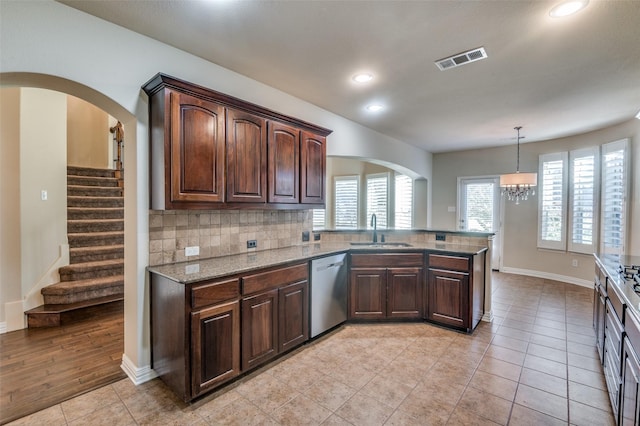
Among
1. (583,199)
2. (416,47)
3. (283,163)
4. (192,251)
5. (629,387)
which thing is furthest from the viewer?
(583,199)

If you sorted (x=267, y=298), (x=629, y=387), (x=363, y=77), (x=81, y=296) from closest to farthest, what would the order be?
(x=629, y=387) → (x=267, y=298) → (x=363, y=77) → (x=81, y=296)

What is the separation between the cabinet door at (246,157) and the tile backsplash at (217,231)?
0.40 meters

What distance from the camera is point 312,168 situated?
3404 mm

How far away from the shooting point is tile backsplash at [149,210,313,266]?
245 centimetres

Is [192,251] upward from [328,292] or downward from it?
upward

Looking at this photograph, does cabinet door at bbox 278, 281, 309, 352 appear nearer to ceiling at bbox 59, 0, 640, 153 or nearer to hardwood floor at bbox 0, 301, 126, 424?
hardwood floor at bbox 0, 301, 126, 424

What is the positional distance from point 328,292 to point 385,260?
0.80 metres

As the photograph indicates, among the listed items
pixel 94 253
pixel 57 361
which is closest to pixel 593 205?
pixel 57 361

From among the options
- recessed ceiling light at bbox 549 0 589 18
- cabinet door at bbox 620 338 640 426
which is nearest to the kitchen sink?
cabinet door at bbox 620 338 640 426

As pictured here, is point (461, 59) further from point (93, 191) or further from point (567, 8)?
point (93, 191)

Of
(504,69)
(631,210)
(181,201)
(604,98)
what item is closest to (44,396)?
(181,201)

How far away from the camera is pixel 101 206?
200 inches

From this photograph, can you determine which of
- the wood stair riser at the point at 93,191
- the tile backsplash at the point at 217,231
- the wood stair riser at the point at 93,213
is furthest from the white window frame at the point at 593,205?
the wood stair riser at the point at 93,191

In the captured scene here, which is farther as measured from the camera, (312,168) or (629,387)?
(312,168)
